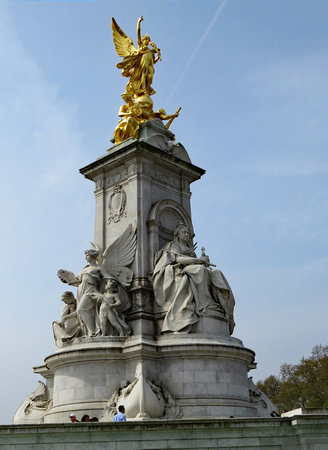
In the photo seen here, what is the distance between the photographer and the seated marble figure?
17.2 m

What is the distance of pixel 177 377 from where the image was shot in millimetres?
16375

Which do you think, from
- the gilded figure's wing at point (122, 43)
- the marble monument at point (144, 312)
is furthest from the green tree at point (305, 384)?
the gilded figure's wing at point (122, 43)

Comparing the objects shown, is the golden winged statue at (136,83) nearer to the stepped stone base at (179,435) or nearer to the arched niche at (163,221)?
the arched niche at (163,221)

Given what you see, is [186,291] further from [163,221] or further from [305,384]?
[305,384]

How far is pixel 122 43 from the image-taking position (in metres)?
22.2

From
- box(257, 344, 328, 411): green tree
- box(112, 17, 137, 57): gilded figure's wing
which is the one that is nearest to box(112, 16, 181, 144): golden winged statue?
box(112, 17, 137, 57): gilded figure's wing

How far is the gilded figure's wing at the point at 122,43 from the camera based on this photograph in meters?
22.1

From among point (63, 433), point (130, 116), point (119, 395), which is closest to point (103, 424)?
point (63, 433)

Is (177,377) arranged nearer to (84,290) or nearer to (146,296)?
(146,296)

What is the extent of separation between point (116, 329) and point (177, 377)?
239 centimetres

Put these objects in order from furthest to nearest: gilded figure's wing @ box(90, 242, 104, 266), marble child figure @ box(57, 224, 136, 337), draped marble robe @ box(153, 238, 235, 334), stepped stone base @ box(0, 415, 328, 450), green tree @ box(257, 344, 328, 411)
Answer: green tree @ box(257, 344, 328, 411) → gilded figure's wing @ box(90, 242, 104, 266) → marble child figure @ box(57, 224, 136, 337) → draped marble robe @ box(153, 238, 235, 334) → stepped stone base @ box(0, 415, 328, 450)

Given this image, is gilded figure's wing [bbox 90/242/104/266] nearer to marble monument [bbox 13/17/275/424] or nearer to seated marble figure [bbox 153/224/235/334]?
marble monument [bbox 13/17/275/424]

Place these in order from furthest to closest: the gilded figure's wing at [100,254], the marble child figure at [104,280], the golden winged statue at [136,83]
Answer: the golden winged statue at [136,83] → the gilded figure's wing at [100,254] → the marble child figure at [104,280]

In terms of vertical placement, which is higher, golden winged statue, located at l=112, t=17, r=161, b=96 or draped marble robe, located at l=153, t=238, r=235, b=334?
golden winged statue, located at l=112, t=17, r=161, b=96
